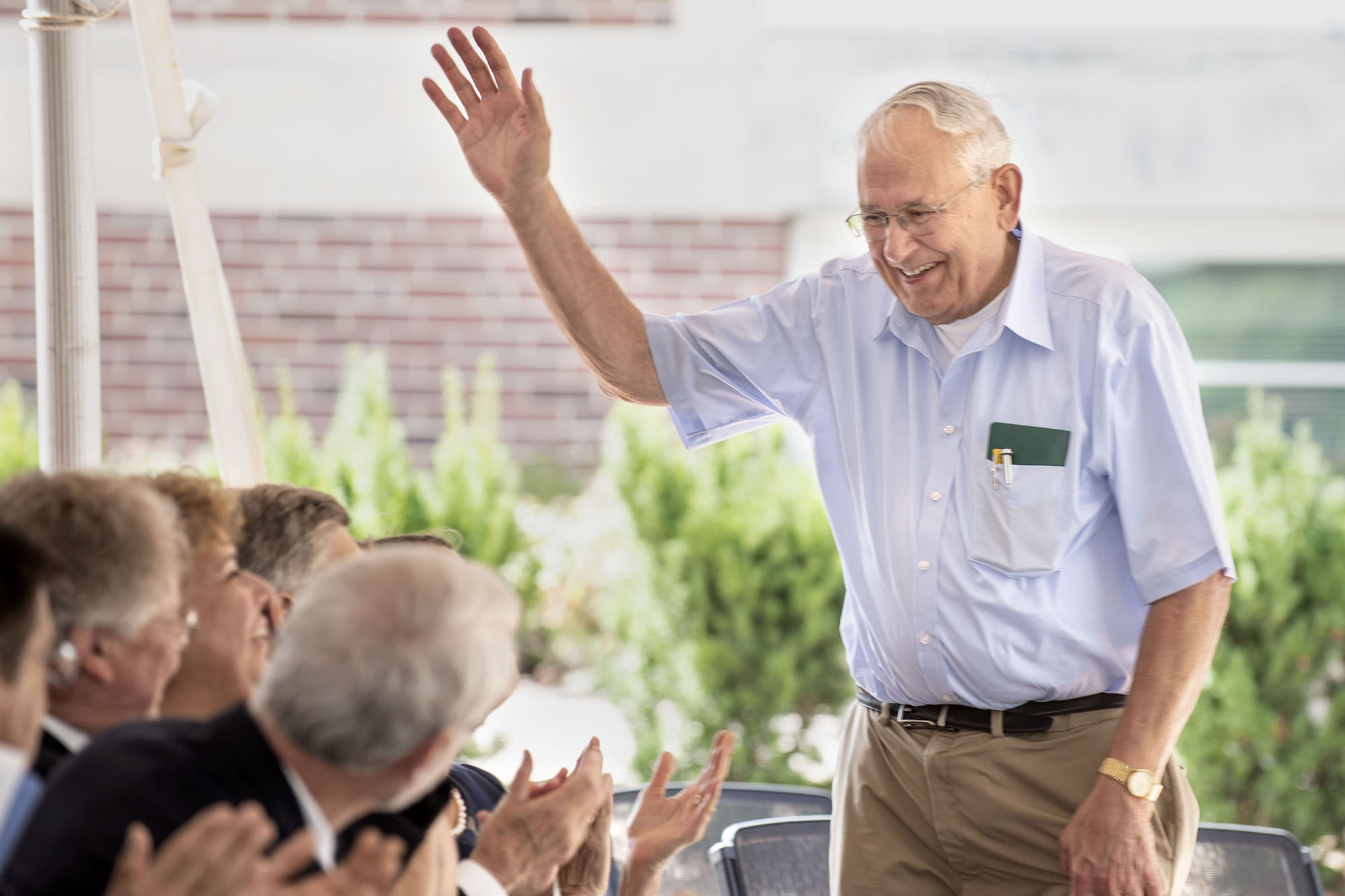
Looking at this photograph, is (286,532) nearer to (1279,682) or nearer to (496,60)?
(496,60)

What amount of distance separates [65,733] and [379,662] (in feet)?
1.69

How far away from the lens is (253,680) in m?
2.01

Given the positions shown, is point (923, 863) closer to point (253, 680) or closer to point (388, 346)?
point (253, 680)

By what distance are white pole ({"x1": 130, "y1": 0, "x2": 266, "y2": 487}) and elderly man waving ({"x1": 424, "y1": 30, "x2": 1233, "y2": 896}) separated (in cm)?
64

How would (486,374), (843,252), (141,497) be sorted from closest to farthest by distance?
1. (141,497)
2. (486,374)
3. (843,252)

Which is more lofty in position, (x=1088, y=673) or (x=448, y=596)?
(x=448, y=596)

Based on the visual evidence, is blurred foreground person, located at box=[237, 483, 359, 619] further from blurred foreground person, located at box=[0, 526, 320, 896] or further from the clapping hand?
blurred foreground person, located at box=[0, 526, 320, 896]

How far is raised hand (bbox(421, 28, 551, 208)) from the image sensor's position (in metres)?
2.51

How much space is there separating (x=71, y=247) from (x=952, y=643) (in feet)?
5.88

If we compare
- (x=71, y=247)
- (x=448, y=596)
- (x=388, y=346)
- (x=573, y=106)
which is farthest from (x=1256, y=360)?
(x=448, y=596)

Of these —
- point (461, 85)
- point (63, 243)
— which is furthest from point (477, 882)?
point (63, 243)

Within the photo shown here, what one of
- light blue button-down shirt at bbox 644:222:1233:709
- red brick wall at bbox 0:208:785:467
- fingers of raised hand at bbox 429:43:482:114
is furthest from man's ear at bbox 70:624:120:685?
red brick wall at bbox 0:208:785:467

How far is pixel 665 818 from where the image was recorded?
2.31 meters

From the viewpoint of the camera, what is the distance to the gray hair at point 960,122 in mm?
2391
